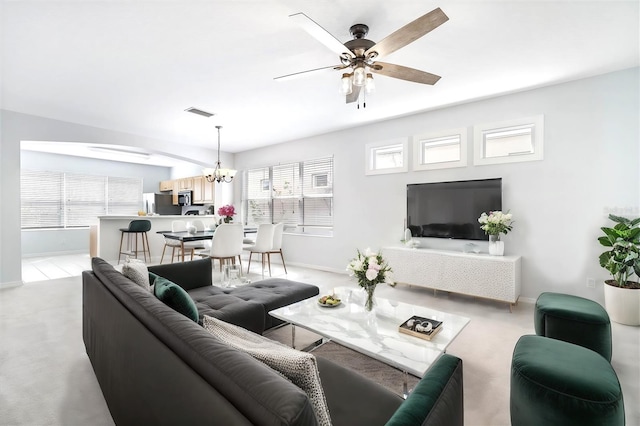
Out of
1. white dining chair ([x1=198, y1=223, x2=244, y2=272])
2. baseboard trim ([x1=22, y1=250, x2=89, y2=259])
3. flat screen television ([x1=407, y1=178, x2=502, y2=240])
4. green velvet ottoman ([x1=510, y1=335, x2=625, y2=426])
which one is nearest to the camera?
green velvet ottoman ([x1=510, y1=335, x2=625, y2=426])

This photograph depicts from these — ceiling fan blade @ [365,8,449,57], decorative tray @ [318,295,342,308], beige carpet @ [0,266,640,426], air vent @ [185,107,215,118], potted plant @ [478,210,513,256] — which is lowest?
beige carpet @ [0,266,640,426]

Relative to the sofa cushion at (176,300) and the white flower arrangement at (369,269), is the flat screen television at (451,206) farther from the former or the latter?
the sofa cushion at (176,300)

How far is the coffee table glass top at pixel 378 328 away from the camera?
5.28 ft

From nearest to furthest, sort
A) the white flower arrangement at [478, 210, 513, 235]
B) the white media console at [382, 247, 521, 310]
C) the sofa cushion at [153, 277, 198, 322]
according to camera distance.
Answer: the sofa cushion at [153, 277, 198, 322], the white media console at [382, 247, 521, 310], the white flower arrangement at [478, 210, 513, 235]

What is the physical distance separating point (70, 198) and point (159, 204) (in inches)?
84.5

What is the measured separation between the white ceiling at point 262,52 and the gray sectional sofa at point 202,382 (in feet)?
6.62

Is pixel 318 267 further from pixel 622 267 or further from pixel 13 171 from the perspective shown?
pixel 13 171

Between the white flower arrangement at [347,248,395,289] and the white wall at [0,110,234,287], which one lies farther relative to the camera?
the white wall at [0,110,234,287]

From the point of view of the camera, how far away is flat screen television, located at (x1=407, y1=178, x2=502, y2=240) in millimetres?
3932

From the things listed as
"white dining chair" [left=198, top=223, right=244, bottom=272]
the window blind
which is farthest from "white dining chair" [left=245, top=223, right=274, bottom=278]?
the window blind

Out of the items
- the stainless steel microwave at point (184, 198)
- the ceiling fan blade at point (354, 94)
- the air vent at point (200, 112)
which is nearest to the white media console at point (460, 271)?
the ceiling fan blade at point (354, 94)

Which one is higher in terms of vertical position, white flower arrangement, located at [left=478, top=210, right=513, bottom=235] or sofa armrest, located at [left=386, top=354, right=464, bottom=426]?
white flower arrangement, located at [left=478, top=210, right=513, bottom=235]

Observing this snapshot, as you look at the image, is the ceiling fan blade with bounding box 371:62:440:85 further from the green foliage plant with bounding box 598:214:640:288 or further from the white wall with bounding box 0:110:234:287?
the white wall with bounding box 0:110:234:287

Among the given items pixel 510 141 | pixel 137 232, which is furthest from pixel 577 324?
pixel 137 232
